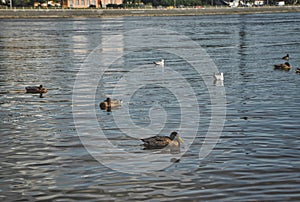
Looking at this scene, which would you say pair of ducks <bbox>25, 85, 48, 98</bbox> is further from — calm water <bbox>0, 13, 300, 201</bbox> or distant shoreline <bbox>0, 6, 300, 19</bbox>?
distant shoreline <bbox>0, 6, 300, 19</bbox>

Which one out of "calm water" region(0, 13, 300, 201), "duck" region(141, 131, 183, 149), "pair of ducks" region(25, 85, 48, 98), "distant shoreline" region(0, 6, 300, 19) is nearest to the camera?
"calm water" region(0, 13, 300, 201)

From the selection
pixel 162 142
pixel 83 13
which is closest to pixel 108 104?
pixel 162 142

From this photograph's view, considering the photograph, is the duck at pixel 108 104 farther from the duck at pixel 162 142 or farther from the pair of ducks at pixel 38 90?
the duck at pixel 162 142

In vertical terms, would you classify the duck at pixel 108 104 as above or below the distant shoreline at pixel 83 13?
above

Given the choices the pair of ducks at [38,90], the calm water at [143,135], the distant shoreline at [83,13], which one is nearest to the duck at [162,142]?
the calm water at [143,135]

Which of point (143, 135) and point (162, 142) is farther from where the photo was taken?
point (143, 135)

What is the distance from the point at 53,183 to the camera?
48.1 ft

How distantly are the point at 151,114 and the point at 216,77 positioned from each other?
933 cm

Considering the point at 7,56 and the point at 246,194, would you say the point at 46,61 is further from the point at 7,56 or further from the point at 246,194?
the point at 246,194

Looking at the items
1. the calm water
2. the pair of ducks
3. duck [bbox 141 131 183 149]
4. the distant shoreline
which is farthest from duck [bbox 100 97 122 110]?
the distant shoreline

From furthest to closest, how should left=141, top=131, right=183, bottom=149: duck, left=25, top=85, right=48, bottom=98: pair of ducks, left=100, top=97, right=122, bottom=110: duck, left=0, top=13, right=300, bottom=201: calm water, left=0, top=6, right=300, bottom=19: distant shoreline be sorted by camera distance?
left=0, top=6, right=300, bottom=19: distant shoreline < left=25, top=85, right=48, bottom=98: pair of ducks < left=100, top=97, right=122, bottom=110: duck < left=141, top=131, right=183, bottom=149: duck < left=0, top=13, right=300, bottom=201: calm water

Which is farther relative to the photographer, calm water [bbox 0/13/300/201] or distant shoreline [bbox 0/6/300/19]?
distant shoreline [bbox 0/6/300/19]

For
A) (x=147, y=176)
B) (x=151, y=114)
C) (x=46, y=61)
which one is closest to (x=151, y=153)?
(x=147, y=176)

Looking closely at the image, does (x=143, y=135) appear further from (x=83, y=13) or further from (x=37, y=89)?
(x=83, y=13)
